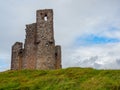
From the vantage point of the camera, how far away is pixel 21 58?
52281 mm

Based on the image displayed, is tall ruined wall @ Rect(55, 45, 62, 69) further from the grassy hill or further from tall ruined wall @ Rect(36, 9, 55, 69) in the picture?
the grassy hill

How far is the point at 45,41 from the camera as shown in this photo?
5138 centimetres

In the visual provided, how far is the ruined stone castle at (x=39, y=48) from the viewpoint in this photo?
50600mm

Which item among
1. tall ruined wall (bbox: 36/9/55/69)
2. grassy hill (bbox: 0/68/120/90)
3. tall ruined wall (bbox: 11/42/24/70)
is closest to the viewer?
grassy hill (bbox: 0/68/120/90)

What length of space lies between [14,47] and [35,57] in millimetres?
3828

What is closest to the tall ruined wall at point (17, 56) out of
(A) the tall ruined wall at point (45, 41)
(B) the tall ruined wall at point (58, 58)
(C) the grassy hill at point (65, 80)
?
(A) the tall ruined wall at point (45, 41)

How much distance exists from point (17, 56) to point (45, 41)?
4.21 meters

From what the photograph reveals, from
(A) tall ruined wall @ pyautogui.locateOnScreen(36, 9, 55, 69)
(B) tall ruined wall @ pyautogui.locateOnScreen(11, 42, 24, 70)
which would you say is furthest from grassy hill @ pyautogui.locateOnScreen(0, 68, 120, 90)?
(B) tall ruined wall @ pyautogui.locateOnScreen(11, 42, 24, 70)

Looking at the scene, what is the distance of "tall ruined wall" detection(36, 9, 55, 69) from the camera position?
50.4m

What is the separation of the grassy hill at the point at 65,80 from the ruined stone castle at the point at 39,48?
40.3 feet

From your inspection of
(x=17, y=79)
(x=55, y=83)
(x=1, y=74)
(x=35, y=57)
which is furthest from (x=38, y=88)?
(x=35, y=57)

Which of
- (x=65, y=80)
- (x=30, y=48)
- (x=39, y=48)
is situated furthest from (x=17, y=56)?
(x=65, y=80)

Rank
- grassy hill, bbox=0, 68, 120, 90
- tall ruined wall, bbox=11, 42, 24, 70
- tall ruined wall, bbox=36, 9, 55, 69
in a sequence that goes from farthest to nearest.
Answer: tall ruined wall, bbox=11, 42, 24, 70
tall ruined wall, bbox=36, 9, 55, 69
grassy hill, bbox=0, 68, 120, 90

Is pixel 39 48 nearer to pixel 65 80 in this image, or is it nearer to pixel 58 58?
pixel 58 58
